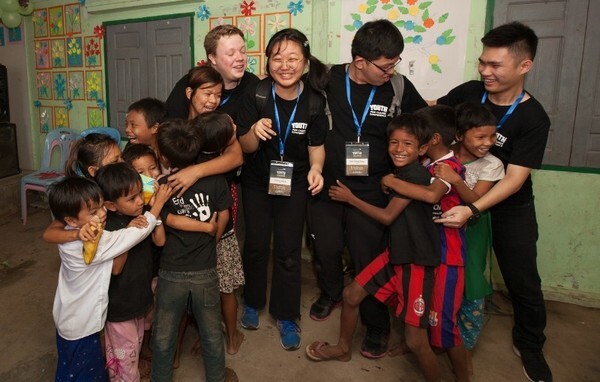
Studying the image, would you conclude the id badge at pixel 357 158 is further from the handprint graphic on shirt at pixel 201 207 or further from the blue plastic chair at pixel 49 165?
the blue plastic chair at pixel 49 165

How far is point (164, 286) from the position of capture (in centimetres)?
182

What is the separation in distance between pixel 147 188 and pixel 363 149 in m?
1.03

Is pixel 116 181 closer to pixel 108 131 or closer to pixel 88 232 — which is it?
pixel 88 232

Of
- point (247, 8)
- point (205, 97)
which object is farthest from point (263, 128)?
point (247, 8)

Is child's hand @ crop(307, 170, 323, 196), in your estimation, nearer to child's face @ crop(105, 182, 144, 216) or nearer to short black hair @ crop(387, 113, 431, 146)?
short black hair @ crop(387, 113, 431, 146)

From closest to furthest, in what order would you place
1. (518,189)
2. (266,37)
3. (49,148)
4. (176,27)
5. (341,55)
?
(518,189), (341,55), (266,37), (176,27), (49,148)

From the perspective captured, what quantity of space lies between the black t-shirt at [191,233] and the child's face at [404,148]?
31.1 inches

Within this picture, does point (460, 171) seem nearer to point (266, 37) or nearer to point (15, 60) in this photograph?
point (266, 37)

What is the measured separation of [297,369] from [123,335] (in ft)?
2.87

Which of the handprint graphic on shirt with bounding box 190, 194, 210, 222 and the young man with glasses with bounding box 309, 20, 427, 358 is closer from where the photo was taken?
the handprint graphic on shirt with bounding box 190, 194, 210, 222

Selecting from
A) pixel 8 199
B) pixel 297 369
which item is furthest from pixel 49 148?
pixel 297 369

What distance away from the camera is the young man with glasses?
2.08 metres

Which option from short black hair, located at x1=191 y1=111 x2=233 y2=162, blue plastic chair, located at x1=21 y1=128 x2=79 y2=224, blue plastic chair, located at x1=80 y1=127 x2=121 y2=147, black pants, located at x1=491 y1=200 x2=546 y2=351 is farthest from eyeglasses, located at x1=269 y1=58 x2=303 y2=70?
blue plastic chair, located at x1=21 y1=128 x2=79 y2=224

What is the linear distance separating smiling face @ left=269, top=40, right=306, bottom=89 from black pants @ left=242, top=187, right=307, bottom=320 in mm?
590
